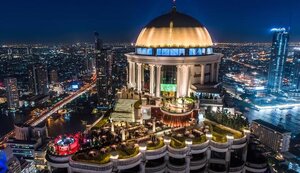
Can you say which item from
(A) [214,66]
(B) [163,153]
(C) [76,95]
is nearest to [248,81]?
(C) [76,95]

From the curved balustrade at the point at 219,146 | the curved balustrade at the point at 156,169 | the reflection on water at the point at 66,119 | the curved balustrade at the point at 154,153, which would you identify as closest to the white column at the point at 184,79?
the curved balustrade at the point at 219,146

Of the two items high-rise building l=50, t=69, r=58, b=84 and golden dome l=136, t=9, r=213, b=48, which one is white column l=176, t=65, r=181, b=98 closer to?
golden dome l=136, t=9, r=213, b=48

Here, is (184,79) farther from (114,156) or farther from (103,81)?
(103,81)

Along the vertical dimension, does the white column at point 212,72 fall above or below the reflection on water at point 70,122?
above

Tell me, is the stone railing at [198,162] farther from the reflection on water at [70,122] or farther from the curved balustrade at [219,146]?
the reflection on water at [70,122]

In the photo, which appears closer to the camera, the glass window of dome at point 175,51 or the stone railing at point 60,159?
the stone railing at point 60,159

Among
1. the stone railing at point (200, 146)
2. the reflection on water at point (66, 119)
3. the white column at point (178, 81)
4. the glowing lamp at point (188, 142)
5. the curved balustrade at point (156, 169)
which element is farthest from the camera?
the reflection on water at point (66, 119)
